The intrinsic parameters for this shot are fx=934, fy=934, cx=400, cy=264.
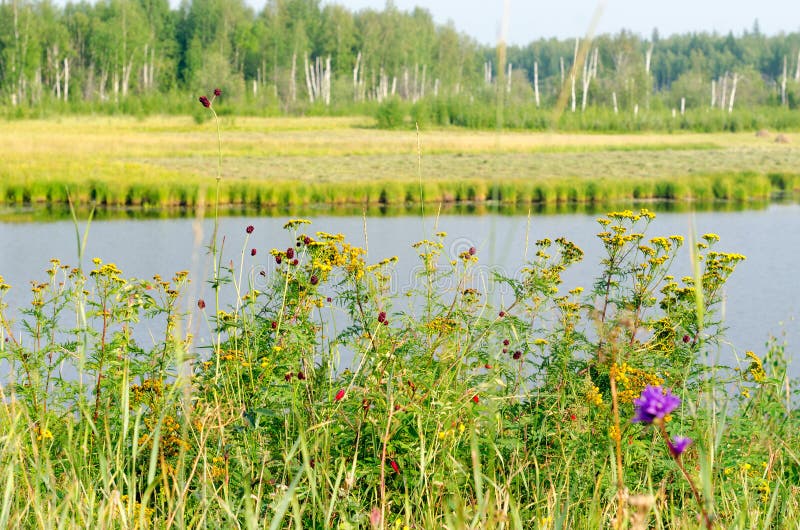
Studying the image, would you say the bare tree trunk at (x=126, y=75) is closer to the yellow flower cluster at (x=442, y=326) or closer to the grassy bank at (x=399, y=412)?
the grassy bank at (x=399, y=412)

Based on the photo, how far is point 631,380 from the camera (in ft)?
8.62

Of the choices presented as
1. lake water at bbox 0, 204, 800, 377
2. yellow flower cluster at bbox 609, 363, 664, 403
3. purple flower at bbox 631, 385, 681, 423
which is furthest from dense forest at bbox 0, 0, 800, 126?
purple flower at bbox 631, 385, 681, 423

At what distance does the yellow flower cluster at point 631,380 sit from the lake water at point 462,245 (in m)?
3.91

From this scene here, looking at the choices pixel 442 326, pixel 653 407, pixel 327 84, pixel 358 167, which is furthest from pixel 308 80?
pixel 653 407

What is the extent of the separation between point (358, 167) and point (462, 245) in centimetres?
1669

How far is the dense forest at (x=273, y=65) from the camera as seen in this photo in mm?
51250

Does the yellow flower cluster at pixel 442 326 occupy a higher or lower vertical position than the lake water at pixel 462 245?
higher

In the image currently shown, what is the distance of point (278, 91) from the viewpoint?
5994 cm

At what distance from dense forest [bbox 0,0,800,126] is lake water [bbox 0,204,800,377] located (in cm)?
2828

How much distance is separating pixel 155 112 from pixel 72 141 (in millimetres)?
18232

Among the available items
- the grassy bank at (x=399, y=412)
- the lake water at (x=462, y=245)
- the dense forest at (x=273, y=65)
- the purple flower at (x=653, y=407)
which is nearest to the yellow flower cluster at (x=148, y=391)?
the grassy bank at (x=399, y=412)

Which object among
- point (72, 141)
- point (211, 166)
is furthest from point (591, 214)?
point (72, 141)

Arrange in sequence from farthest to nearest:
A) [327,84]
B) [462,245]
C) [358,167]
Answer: [327,84]
[358,167]
[462,245]

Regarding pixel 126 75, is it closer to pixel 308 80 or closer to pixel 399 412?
pixel 308 80
